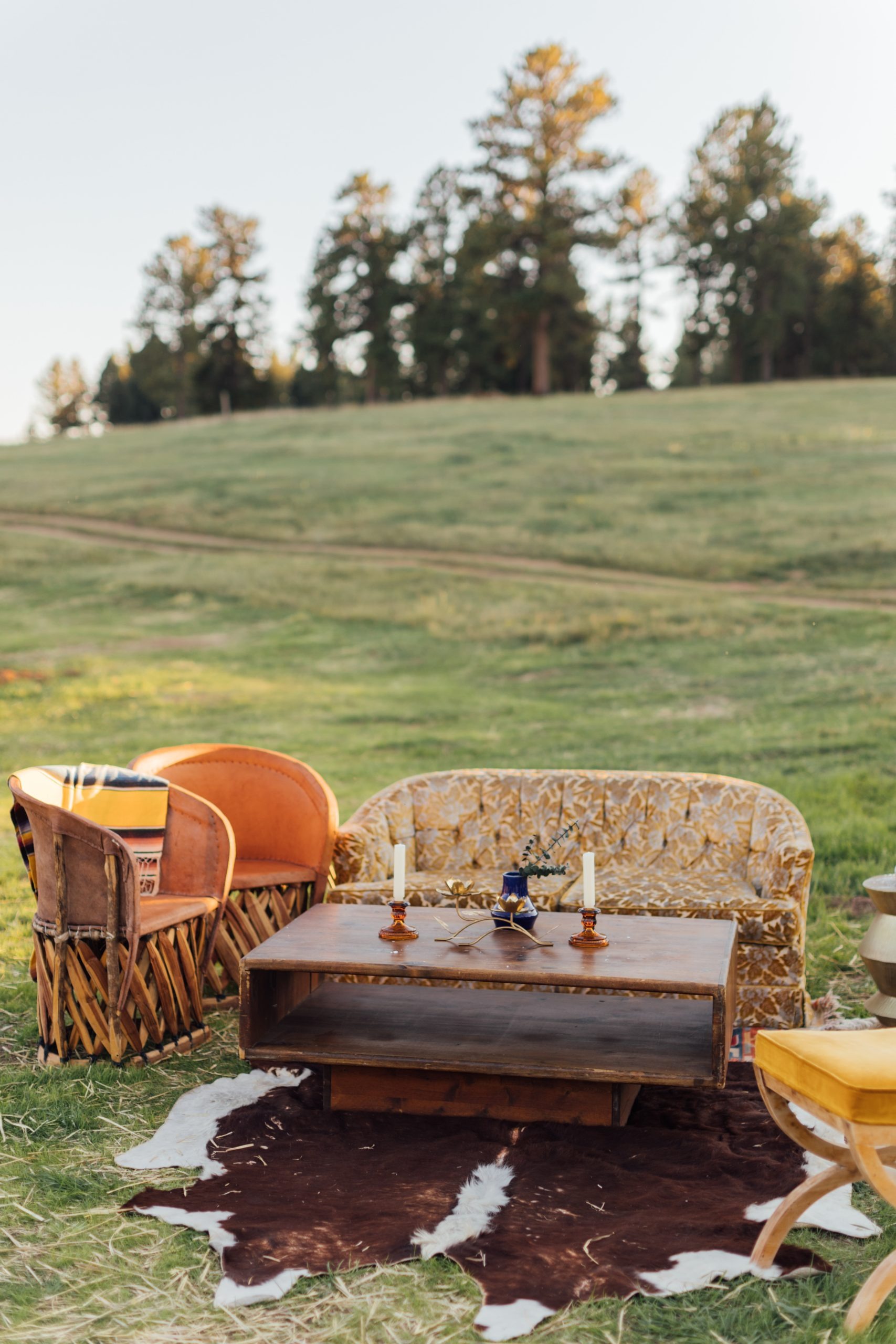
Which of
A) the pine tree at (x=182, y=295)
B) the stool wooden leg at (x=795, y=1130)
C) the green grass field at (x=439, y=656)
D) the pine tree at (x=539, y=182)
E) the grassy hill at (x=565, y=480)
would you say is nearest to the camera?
the green grass field at (x=439, y=656)

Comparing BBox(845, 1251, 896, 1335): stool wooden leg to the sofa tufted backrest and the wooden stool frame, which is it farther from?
the sofa tufted backrest

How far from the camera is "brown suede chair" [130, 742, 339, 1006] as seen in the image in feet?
17.4

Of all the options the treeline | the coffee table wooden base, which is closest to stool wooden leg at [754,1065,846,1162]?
the coffee table wooden base

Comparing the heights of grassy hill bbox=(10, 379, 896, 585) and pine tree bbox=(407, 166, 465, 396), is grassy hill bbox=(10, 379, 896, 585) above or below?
below

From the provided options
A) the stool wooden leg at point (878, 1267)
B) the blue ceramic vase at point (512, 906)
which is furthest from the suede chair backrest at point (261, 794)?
the stool wooden leg at point (878, 1267)

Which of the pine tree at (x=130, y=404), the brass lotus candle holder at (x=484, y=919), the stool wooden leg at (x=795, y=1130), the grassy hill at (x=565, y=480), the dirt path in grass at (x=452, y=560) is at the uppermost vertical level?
the pine tree at (x=130, y=404)

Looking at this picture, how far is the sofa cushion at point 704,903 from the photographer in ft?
15.9

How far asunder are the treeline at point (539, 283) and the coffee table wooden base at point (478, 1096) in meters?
41.6

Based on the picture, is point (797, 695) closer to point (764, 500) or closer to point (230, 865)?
point (230, 865)

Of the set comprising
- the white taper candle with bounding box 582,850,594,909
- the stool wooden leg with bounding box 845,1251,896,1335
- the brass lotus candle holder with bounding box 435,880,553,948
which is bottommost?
the stool wooden leg with bounding box 845,1251,896,1335

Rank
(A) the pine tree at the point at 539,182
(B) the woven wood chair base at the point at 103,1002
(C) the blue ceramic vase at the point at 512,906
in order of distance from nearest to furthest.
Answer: (C) the blue ceramic vase at the point at 512,906 < (B) the woven wood chair base at the point at 103,1002 < (A) the pine tree at the point at 539,182

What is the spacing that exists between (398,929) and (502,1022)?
539mm

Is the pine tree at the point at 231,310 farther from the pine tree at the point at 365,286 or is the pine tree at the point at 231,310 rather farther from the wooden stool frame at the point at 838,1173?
the wooden stool frame at the point at 838,1173

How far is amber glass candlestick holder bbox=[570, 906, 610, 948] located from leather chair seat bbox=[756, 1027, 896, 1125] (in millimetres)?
968
